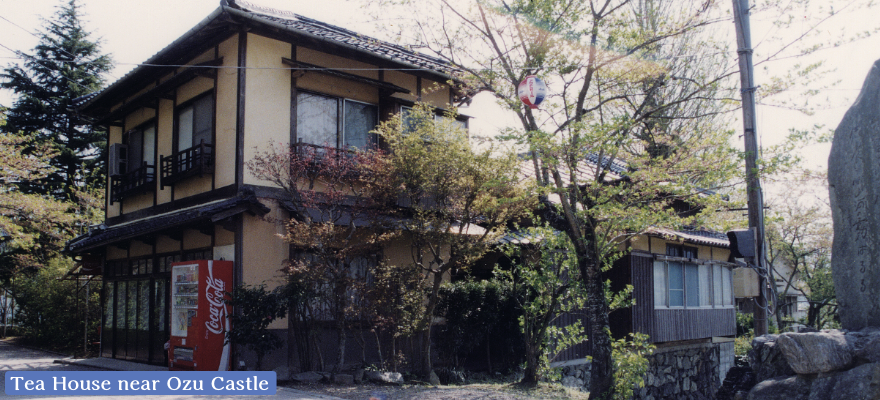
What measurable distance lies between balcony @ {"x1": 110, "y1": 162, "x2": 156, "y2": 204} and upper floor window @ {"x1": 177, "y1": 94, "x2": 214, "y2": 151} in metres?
1.44

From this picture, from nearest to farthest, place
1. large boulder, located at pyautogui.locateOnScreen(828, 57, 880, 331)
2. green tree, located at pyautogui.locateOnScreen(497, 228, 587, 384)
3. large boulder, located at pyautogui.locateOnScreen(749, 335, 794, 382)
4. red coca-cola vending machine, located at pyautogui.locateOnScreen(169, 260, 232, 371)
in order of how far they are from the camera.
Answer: large boulder, located at pyautogui.locateOnScreen(828, 57, 880, 331) → large boulder, located at pyautogui.locateOnScreen(749, 335, 794, 382) → red coca-cola vending machine, located at pyautogui.locateOnScreen(169, 260, 232, 371) → green tree, located at pyautogui.locateOnScreen(497, 228, 587, 384)

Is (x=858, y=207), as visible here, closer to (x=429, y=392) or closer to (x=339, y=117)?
(x=429, y=392)

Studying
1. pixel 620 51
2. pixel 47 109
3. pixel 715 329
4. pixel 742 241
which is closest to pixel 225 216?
pixel 620 51

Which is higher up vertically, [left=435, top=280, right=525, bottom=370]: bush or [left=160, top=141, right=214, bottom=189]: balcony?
[left=160, top=141, right=214, bottom=189]: balcony

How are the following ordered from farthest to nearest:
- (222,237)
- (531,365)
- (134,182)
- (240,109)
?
(134,182) < (222,237) < (240,109) < (531,365)

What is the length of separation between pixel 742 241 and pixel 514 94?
4403 millimetres

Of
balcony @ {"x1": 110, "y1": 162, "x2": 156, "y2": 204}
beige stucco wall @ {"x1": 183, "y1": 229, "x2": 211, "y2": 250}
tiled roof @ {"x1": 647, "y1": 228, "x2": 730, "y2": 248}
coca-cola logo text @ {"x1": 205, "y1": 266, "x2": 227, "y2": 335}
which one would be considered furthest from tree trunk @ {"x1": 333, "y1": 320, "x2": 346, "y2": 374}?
tiled roof @ {"x1": 647, "y1": 228, "x2": 730, "y2": 248}

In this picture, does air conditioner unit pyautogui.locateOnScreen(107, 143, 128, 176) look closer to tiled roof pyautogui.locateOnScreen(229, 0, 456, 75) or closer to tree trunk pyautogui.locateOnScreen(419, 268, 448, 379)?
tiled roof pyautogui.locateOnScreen(229, 0, 456, 75)

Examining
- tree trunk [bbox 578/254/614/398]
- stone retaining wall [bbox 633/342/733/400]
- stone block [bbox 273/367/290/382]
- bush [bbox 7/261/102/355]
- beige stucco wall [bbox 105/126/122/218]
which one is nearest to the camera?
tree trunk [bbox 578/254/614/398]

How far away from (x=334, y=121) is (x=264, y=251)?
3392 millimetres

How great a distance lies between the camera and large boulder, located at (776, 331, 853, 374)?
6445 millimetres

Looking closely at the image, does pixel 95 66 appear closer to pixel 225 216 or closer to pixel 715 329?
pixel 225 216

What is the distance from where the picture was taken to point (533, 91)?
10.2m
